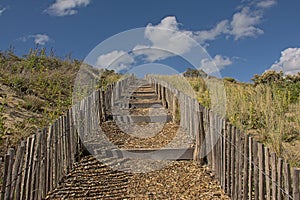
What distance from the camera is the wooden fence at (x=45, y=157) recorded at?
3053mm

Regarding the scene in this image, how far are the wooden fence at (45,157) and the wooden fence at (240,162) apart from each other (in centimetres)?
203

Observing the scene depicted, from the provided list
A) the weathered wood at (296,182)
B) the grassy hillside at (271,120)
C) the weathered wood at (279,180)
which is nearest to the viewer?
the weathered wood at (296,182)

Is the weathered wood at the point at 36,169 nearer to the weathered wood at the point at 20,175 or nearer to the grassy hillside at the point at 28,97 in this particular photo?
the weathered wood at the point at 20,175

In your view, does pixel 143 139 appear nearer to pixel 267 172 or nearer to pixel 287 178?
pixel 267 172

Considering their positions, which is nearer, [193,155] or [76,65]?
[193,155]

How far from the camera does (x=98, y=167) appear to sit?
16.7ft

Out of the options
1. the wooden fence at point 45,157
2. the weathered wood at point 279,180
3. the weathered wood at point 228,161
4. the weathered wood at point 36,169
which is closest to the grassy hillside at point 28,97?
the wooden fence at point 45,157

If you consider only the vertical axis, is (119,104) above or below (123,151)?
above

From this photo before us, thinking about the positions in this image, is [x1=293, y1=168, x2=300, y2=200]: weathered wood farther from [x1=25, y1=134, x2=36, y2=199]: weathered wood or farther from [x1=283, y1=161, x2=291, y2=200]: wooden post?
[x1=25, y1=134, x2=36, y2=199]: weathered wood

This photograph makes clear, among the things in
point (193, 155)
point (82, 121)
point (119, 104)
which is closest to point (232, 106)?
point (193, 155)

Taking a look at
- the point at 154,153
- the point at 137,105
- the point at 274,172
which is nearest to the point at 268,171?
the point at 274,172

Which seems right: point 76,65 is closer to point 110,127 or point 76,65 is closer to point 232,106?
point 110,127

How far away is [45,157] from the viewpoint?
390cm

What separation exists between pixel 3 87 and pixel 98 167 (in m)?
5.38
